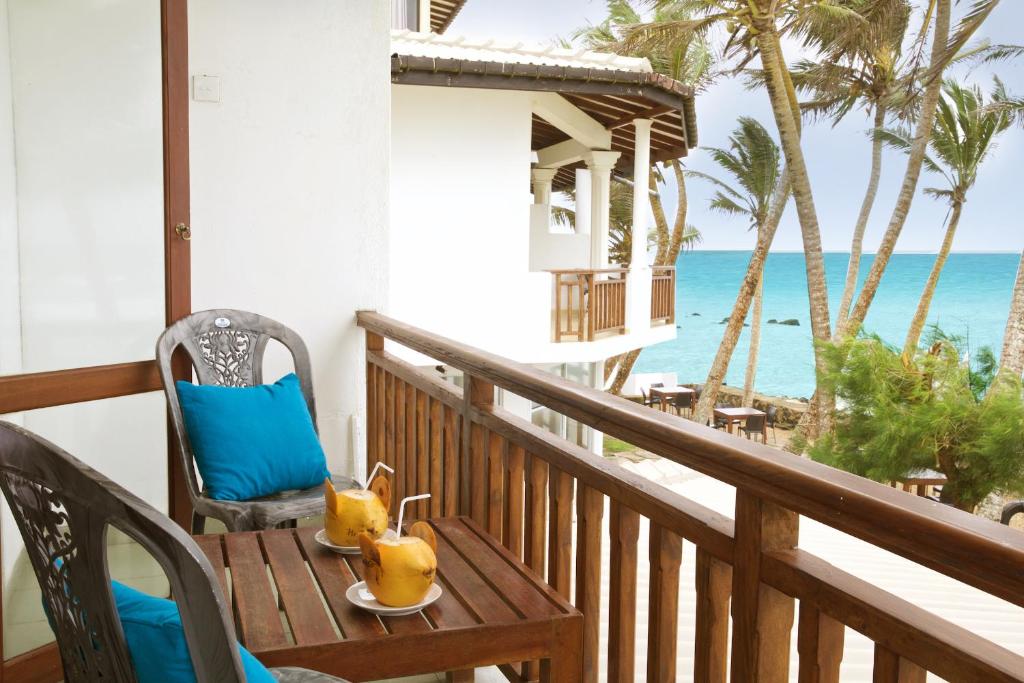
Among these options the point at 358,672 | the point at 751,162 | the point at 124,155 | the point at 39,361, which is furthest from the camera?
the point at 751,162

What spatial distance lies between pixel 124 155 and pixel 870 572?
502 centimetres

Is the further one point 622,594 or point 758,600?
point 622,594

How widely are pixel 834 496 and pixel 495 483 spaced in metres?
1.37

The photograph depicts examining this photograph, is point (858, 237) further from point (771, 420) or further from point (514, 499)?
point (514, 499)

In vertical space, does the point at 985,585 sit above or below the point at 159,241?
below

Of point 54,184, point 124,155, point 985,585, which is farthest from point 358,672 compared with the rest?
point 124,155

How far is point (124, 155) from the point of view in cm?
306

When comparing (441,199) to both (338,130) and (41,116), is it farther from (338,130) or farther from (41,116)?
(41,116)

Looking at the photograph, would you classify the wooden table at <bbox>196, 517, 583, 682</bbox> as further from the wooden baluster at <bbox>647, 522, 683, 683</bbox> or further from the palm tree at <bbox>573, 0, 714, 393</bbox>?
the palm tree at <bbox>573, 0, 714, 393</bbox>

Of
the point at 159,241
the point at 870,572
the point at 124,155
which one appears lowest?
the point at 870,572

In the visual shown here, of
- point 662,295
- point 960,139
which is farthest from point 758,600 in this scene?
point 960,139

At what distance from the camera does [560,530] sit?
86.3 inches

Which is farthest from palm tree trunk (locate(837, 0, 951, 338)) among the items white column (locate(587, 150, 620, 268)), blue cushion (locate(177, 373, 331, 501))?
blue cushion (locate(177, 373, 331, 501))

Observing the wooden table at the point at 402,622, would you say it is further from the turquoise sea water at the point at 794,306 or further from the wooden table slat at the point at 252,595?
the turquoise sea water at the point at 794,306
